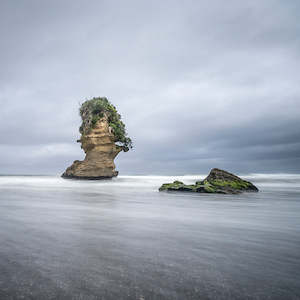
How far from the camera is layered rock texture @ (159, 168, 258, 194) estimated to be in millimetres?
15508

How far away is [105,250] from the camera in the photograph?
3.10m

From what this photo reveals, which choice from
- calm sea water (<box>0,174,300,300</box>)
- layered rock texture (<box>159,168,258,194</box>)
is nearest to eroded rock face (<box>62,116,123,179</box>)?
layered rock texture (<box>159,168,258,194</box>)

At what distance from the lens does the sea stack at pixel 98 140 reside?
38531mm

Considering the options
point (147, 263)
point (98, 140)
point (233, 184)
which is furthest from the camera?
point (98, 140)

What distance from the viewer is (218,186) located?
1652cm

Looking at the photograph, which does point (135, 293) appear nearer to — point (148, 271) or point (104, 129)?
point (148, 271)

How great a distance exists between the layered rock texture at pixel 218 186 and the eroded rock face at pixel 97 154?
23.2m

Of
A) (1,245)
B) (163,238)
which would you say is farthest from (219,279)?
(1,245)

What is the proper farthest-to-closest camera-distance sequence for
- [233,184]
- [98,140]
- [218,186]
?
[98,140] → [233,184] → [218,186]

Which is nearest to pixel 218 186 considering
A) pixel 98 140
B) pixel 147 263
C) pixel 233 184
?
pixel 233 184

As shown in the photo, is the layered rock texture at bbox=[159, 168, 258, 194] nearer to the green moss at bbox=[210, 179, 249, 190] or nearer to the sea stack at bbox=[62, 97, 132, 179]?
the green moss at bbox=[210, 179, 249, 190]

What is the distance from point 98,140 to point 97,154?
2.64m

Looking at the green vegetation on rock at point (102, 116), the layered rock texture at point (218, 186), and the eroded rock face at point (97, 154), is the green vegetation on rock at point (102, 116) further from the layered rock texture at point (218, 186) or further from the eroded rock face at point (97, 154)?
the layered rock texture at point (218, 186)

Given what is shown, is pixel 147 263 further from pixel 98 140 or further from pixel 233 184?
pixel 98 140
